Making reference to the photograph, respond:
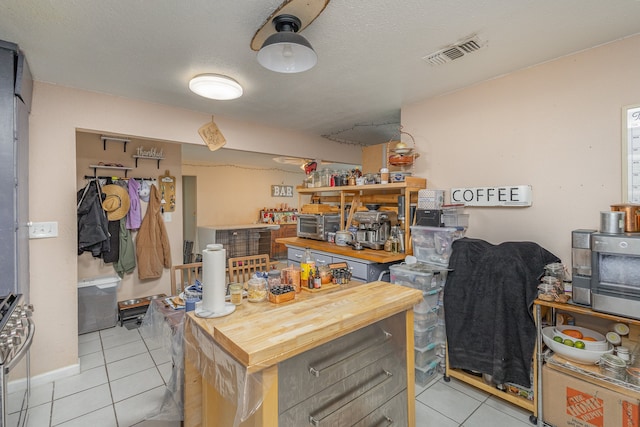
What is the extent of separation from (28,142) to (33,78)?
19.8 inches

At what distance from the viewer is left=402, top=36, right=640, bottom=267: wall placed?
1.91 m

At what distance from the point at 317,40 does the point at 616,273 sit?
2.12 metres

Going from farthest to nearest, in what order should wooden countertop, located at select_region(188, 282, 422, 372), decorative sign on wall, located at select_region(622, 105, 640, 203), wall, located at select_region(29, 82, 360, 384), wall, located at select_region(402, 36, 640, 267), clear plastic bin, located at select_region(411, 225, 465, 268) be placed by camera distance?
clear plastic bin, located at select_region(411, 225, 465, 268), wall, located at select_region(29, 82, 360, 384), wall, located at select_region(402, 36, 640, 267), decorative sign on wall, located at select_region(622, 105, 640, 203), wooden countertop, located at select_region(188, 282, 422, 372)

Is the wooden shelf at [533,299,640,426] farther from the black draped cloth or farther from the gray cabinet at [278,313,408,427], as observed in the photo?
the gray cabinet at [278,313,408,427]

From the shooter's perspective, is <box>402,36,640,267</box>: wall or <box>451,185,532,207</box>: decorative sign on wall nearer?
<box>402,36,640,267</box>: wall

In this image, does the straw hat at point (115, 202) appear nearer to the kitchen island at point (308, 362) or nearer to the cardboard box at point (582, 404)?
the kitchen island at point (308, 362)

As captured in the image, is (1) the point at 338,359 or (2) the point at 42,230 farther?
(2) the point at 42,230

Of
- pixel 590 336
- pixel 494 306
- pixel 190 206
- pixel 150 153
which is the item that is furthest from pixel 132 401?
pixel 190 206

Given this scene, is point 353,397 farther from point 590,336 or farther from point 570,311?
point 590,336

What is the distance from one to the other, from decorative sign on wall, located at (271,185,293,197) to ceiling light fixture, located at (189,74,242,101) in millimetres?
5736

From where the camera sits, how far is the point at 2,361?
44.4 inches

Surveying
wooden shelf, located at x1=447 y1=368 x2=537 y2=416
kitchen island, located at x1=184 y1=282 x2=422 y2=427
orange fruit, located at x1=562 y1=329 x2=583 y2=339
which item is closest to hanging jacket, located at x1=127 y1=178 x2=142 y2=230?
kitchen island, located at x1=184 y1=282 x2=422 y2=427

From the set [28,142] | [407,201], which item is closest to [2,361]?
[28,142]

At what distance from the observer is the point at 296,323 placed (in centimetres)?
110
